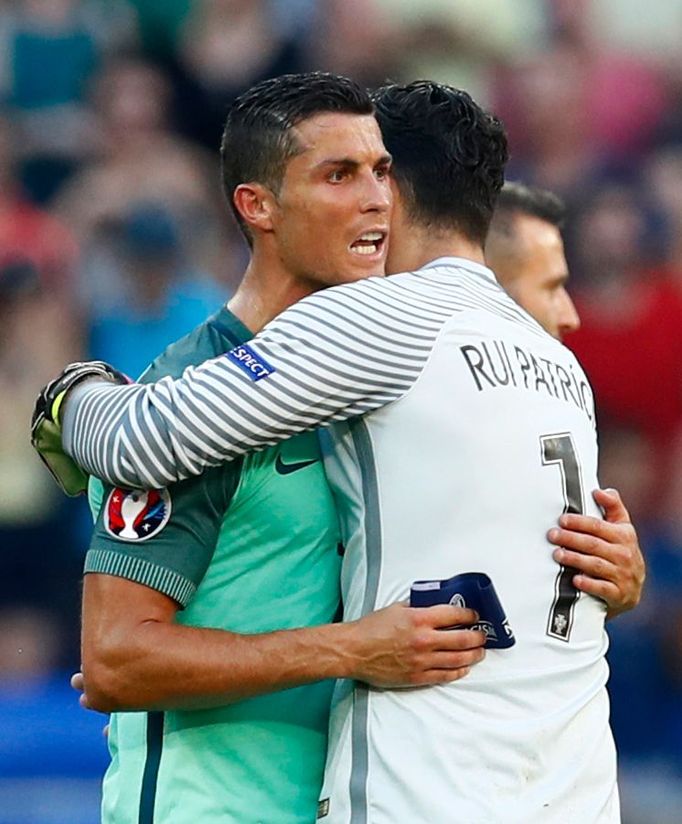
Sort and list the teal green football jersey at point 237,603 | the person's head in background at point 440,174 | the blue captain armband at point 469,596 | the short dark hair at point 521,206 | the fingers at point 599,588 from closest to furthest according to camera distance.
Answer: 1. the blue captain armband at point 469,596
2. the teal green football jersey at point 237,603
3. the fingers at point 599,588
4. the person's head in background at point 440,174
5. the short dark hair at point 521,206

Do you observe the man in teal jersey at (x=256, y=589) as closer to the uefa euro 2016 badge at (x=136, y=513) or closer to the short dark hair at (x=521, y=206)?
the uefa euro 2016 badge at (x=136, y=513)

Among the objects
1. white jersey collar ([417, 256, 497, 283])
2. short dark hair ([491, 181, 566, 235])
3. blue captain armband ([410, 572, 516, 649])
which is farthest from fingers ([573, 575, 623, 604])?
short dark hair ([491, 181, 566, 235])

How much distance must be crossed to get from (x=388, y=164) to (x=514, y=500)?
0.83m

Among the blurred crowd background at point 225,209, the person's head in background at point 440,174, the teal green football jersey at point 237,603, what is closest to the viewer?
the teal green football jersey at point 237,603

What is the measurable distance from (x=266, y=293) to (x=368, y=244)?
0.23 meters

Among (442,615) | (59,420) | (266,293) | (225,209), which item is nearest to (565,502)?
(442,615)

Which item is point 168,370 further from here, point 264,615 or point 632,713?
point 632,713

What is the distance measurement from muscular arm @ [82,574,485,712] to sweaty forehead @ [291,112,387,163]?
3.16 ft

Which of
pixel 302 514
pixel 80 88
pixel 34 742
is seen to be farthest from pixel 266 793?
pixel 80 88

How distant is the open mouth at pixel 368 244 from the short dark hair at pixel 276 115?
0.20 metres

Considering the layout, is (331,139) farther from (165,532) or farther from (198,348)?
(165,532)

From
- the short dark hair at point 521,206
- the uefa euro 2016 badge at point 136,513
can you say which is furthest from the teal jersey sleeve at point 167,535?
the short dark hair at point 521,206

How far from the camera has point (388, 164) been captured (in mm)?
3512

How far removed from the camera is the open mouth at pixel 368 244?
11.2ft
